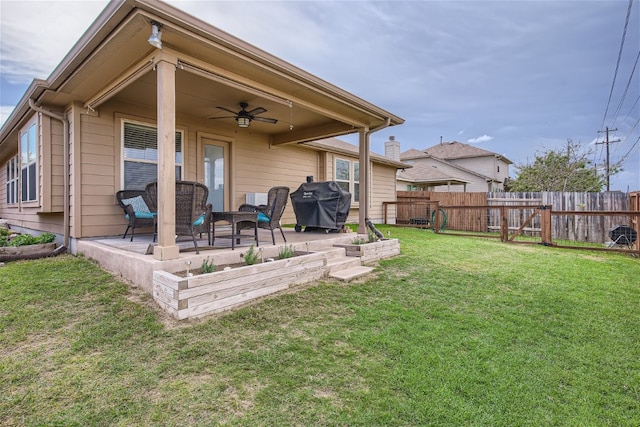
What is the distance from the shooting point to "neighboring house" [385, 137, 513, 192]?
21.9 meters

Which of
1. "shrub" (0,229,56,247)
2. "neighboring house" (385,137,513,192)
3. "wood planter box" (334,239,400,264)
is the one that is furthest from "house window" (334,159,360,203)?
"neighboring house" (385,137,513,192)

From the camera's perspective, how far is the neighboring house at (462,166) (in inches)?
864

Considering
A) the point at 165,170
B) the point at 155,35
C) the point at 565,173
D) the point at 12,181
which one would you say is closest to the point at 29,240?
the point at 165,170

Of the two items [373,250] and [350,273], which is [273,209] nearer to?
[350,273]

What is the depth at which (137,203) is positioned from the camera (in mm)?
5523

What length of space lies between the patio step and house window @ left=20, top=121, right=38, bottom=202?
220 inches

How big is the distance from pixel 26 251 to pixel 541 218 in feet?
34.1

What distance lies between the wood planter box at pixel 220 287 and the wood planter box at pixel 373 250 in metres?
1.54

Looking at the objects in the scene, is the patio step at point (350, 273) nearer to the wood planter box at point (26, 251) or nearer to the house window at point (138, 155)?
the house window at point (138, 155)

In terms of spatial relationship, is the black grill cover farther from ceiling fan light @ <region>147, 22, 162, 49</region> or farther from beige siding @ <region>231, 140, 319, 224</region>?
ceiling fan light @ <region>147, 22, 162, 49</region>

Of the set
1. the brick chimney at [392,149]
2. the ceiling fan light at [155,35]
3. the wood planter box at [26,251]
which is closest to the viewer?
the ceiling fan light at [155,35]

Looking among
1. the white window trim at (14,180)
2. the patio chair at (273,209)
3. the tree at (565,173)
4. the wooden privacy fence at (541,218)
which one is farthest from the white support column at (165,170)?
the tree at (565,173)

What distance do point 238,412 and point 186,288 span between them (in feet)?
4.59

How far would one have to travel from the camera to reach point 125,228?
5793 mm
